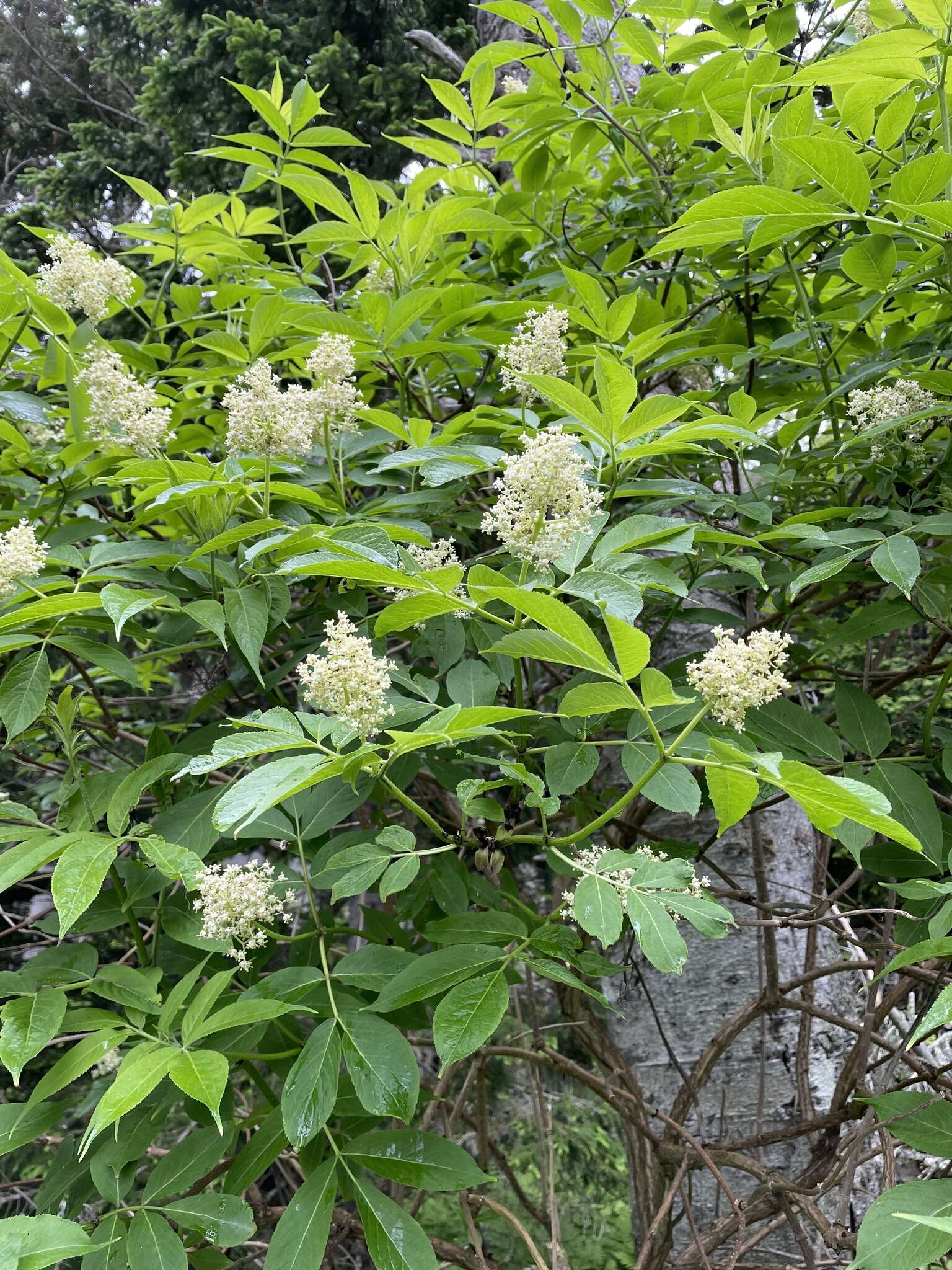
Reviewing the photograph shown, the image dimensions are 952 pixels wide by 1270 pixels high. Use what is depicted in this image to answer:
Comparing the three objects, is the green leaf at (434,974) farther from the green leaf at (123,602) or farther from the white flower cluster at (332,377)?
the white flower cluster at (332,377)

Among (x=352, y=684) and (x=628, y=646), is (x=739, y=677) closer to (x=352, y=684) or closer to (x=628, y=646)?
(x=628, y=646)

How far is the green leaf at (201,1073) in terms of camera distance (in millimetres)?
1044

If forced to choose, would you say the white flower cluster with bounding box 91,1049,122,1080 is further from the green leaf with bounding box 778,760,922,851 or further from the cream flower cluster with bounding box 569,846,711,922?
the green leaf with bounding box 778,760,922,851

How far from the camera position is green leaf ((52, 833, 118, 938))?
1.11m

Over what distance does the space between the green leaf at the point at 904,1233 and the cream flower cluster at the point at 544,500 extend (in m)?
0.84

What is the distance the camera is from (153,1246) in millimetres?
1194

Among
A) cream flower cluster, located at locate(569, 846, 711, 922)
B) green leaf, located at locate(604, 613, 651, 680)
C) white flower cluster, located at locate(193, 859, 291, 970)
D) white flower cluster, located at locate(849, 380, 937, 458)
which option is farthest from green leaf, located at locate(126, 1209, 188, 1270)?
white flower cluster, located at locate(849, 380, 937, 458)

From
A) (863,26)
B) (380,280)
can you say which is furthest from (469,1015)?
(863,26)

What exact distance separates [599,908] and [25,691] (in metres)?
0.90

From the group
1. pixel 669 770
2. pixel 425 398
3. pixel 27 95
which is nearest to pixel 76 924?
pixel 669 770

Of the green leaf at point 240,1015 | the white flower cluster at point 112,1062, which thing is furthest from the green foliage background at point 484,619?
the white flower cluster at point 112,1062

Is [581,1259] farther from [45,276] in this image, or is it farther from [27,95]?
[27,95]

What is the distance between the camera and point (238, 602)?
4.60ft

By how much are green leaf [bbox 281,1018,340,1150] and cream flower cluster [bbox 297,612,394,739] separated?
0.43 metres
